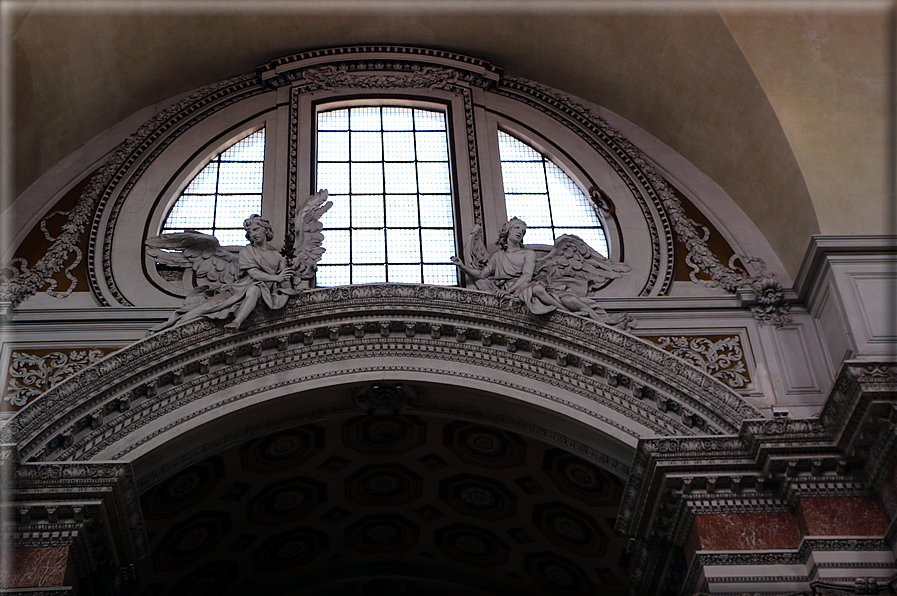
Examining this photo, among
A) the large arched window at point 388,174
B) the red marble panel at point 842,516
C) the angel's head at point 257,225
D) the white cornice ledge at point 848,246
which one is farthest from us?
the large arched window at point 388,174

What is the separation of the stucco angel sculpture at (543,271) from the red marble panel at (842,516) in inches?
106

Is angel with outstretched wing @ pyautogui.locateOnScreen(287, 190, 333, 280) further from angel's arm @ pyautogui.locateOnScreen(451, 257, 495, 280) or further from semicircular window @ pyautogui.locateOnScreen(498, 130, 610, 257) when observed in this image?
semicircular window @ pyautogui.locateOnScreen(498, 130, 610, 257)

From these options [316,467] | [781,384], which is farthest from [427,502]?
[781,384]

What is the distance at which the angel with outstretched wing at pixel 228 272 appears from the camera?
10516mm

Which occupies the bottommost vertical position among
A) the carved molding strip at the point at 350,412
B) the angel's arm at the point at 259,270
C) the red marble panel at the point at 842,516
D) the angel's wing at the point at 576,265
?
the red marble panel at the point at 842,516

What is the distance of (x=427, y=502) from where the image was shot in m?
12.4

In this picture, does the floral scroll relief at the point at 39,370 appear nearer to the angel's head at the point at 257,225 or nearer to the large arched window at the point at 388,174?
the large arched window at the point at 388,174

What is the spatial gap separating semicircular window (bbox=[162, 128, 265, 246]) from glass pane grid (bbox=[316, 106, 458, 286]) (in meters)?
0.85

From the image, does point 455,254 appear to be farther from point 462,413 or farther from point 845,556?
point 845,556

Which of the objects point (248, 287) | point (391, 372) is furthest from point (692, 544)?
point (248, 287)

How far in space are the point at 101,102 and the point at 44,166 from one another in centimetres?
113

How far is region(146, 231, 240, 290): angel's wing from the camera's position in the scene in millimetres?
11219

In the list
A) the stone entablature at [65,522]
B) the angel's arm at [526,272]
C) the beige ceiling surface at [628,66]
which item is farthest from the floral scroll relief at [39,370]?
the angel's arm at [526,272]

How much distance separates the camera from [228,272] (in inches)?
437
